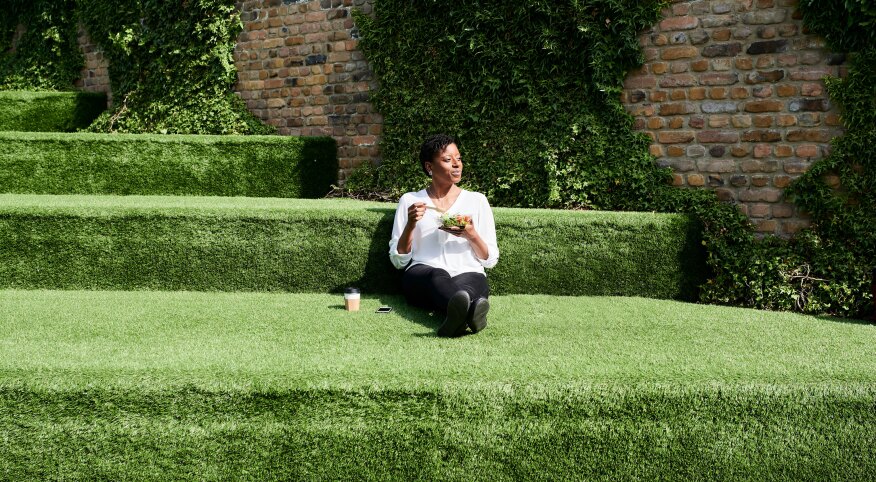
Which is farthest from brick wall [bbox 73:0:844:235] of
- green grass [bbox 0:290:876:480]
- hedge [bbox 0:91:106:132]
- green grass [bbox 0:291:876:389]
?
hedge [bbox 0:91:106:132]

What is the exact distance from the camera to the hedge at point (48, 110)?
25.0ft

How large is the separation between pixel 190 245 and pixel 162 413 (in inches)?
83.2

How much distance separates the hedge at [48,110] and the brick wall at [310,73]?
2303 mm

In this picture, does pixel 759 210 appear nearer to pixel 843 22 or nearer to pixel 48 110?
pixel 843 22

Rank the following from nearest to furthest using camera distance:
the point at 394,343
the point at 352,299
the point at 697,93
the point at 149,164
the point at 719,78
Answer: the point at 394,343 < the point at 352,299 < the point at 719,78 < the point at 697,93 < the point at 149,164

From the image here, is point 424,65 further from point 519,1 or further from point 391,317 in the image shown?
point 391,317

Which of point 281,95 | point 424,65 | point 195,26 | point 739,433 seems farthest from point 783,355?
point 195,26

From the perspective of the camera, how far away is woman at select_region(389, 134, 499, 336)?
12.0 feet

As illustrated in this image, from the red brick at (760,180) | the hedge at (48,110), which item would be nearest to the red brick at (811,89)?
the red brick at (760,180)

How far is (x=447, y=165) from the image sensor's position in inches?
157

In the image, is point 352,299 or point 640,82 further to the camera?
point 640,82

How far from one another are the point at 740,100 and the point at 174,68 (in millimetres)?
6079

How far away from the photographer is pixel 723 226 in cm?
472

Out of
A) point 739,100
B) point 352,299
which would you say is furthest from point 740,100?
point 352,299
